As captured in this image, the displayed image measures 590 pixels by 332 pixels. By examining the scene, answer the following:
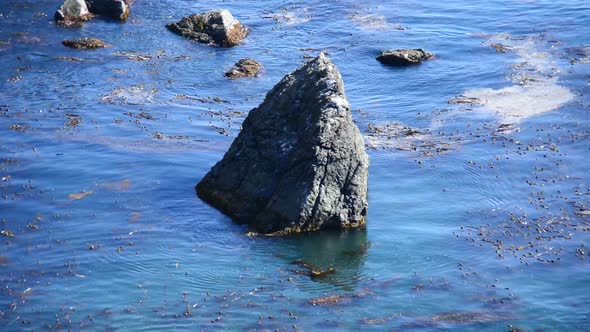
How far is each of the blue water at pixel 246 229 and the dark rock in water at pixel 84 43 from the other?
545 mm

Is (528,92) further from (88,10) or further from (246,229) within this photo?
(88,10)

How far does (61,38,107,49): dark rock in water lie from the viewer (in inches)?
1355

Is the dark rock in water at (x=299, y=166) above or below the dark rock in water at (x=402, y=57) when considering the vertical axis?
above

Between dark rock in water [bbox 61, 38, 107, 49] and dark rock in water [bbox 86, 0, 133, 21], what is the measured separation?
120 inches

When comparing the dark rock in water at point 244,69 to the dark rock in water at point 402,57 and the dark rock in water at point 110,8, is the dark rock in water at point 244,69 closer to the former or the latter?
the dark rock in water at point 402,57

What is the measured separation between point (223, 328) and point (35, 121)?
13.3 metres

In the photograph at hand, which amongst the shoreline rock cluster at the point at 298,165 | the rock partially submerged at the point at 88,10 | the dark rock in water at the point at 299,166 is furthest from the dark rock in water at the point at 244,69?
the dark rock in water at the point at 299,166

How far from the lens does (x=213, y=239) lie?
20531mm

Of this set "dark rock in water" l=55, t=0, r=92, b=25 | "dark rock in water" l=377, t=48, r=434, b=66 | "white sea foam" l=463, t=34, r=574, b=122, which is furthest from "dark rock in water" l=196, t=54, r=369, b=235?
"dark rock in water" l=55, t=0, r=92, b=25

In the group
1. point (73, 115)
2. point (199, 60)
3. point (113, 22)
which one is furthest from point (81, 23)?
point (73, 115)

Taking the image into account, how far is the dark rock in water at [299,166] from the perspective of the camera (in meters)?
21.0

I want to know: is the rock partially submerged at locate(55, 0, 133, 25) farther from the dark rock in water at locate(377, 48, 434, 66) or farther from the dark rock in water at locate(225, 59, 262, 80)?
the dark rock in water at locate(377, 48, 434, 66)

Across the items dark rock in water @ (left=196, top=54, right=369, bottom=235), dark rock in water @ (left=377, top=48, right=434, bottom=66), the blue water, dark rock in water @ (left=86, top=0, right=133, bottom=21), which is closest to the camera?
the blue water

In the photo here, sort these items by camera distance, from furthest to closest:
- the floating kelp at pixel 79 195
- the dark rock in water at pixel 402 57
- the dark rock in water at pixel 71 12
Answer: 1. the dark rock in water at pixel 71 12
2. the dark rock in water at pixel 402 57
3. the floating kelp at pixel 79 195
